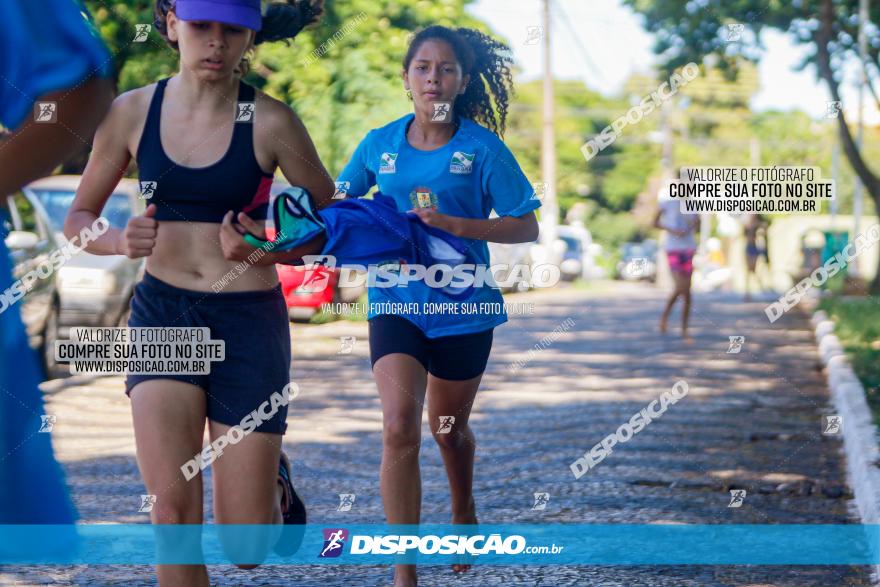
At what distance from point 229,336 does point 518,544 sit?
153 centimetres

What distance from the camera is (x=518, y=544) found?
15.5ft

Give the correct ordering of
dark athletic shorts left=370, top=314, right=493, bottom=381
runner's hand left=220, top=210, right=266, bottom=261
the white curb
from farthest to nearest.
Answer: the white curb
dark athletic shorts left=370, top=314, right=493, bottom=381
runner's hand left=220, top=210, right=266, bottom=261

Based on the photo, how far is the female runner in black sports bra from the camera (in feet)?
11.6

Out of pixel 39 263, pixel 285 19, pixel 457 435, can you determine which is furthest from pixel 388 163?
pixel 39 263

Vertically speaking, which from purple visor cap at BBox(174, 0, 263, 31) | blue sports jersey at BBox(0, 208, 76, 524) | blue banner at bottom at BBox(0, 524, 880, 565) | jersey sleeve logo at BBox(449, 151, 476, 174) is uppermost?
purple visor cap at BBox(174, 0, 263, 31)

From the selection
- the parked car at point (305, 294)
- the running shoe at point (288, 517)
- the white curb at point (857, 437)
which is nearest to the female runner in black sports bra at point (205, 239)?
the running shoe at point (288, 517)

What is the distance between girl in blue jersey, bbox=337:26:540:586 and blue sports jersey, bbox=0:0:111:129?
7.35ft

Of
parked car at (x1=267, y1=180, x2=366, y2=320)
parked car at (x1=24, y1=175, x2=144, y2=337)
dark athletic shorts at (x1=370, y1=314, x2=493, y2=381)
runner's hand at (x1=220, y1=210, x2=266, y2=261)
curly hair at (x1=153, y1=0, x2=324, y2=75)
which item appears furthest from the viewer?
parked car at (x1=267, y1=180, x2=366, y2=320)

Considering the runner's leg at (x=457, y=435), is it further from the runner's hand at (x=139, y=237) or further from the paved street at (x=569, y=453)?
the runner's hand at (x=139, y=237)

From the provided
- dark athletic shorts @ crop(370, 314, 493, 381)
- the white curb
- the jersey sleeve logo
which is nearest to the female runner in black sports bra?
dark athletic shorts @ crop(370, 314, 493, 381)

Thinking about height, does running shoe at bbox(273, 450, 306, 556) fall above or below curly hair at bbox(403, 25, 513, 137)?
below

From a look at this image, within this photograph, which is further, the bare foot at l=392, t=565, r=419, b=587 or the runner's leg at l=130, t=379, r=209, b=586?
the bare foot at l=392, t=565, r=419, b=587

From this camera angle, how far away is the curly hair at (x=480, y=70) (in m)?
4.73

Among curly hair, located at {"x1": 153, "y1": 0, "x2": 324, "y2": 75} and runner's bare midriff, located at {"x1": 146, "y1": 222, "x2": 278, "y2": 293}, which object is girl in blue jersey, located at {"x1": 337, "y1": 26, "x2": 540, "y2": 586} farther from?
runner's bare midriff, located at {"x1": 146, "y1": 222, "x2": 278, "y2": 293}
